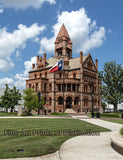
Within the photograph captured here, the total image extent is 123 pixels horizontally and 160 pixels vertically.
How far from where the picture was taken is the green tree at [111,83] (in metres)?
45.3

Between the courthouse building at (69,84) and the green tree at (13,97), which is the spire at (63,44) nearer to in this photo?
the courthouse building at (69,84)

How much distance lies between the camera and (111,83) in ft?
154

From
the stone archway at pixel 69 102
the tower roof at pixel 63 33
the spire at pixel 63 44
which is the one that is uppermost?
the tower roof at pixel 63 33

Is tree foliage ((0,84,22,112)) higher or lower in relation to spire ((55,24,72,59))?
lower

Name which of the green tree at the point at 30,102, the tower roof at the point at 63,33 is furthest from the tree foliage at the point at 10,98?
the tower roof at the point at 63,33

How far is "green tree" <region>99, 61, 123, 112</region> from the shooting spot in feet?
149

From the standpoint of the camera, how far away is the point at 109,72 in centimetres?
Result: 4675

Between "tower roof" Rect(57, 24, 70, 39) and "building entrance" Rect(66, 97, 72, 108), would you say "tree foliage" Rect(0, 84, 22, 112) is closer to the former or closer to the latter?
"building entrance" Rect(66, 97, 72, 108)

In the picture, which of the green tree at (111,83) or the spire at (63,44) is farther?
the spire at (63,44)

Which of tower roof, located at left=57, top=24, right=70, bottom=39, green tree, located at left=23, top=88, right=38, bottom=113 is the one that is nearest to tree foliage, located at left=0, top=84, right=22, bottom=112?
green tree, located at left=23, top=88, right=38, bottom=113

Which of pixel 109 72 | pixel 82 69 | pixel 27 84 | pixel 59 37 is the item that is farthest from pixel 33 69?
pixel 109 72

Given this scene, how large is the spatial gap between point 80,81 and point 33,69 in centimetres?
2223

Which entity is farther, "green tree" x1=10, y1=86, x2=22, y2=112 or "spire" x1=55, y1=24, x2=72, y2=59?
"spire" x1=55, y1=24, x2=72, y2=59

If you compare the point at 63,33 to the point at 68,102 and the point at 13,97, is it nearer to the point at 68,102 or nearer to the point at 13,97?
the point at 68,102
